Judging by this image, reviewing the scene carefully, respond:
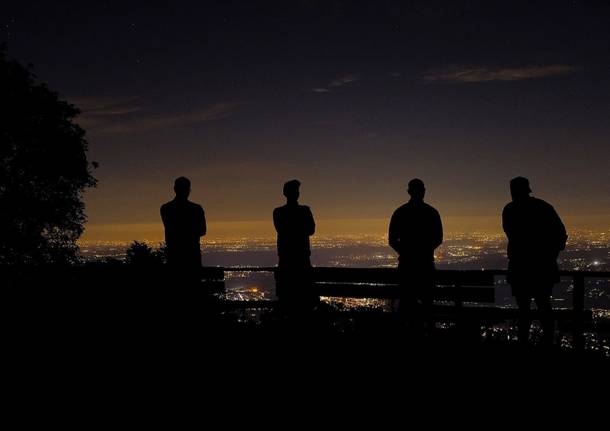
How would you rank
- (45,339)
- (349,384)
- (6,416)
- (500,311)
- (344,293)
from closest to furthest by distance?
(6,416) < (349,384) < (500,311) < (45,339) < (344,293)

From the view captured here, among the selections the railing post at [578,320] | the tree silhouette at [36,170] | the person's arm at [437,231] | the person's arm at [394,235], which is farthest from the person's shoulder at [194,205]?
the tree silhouette at [36,170]

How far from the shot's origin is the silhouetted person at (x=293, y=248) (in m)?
7.91

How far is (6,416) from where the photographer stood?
15.8ft

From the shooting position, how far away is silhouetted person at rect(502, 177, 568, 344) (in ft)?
22.4

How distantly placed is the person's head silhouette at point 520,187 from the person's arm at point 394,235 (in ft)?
4.94

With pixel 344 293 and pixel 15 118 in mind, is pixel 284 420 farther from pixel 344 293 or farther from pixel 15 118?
pixel 15 118

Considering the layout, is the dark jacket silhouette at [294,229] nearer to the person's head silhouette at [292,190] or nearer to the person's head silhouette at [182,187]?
the person's head silhouette at [292,190]

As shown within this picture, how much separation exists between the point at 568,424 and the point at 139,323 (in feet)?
19.5

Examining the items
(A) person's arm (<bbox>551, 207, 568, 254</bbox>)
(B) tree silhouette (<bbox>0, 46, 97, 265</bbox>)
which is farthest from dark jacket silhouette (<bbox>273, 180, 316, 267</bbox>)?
(B) tree silhouette (<bbox>0, 46, 97, 265</bbox>)

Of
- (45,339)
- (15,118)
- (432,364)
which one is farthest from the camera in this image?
(15,118)

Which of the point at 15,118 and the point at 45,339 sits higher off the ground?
the point at 15,118

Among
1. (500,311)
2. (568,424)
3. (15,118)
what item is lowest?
(568,424)

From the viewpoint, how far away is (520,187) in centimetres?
693

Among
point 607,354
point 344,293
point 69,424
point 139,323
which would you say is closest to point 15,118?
point 139,323
